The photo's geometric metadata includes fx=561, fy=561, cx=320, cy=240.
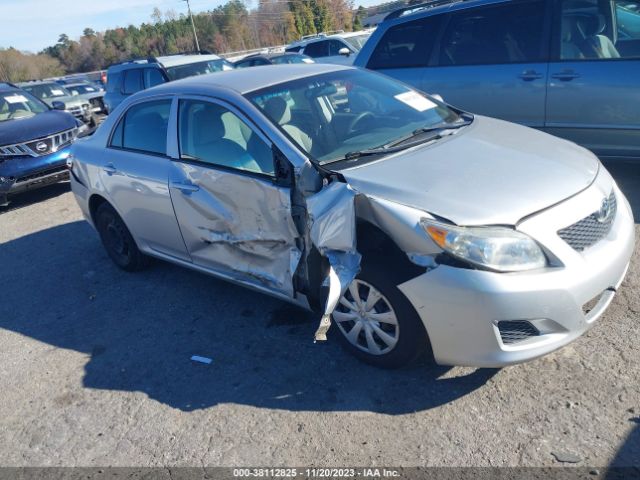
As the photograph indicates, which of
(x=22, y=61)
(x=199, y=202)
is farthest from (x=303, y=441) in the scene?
(x=22, y=61)

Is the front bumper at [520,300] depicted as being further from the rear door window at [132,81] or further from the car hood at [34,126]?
the rear door window at [132,81]

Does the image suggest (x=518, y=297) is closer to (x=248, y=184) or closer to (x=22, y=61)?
(x=248, y=184)

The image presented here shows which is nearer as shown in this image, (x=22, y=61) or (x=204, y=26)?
(x=22, y=61)

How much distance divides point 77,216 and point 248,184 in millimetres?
4648

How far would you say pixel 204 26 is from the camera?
265 feet

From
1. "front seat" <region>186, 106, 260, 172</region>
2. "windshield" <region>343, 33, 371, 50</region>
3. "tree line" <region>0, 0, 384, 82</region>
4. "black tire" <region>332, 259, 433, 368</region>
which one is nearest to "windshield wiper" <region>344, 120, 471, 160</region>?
"front seat" <region>186, 106, 260, 172</region>

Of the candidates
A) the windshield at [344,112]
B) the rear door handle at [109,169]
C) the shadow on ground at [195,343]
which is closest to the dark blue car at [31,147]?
the shadow on ground at [195,343]

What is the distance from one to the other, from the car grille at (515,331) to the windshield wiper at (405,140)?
128 cm

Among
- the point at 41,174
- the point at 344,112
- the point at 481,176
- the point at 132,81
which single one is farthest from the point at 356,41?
the point at 481,176

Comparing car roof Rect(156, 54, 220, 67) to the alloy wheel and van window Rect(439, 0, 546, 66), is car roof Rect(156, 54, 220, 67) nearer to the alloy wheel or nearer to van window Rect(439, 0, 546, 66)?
van window Rect(439, 0, 546, 66)

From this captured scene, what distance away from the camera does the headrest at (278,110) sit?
3565mm

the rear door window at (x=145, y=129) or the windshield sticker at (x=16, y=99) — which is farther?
the windshield sticker at (x=16, y=99)

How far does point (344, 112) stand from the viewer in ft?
12.6

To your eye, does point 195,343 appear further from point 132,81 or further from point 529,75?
point 132,81
